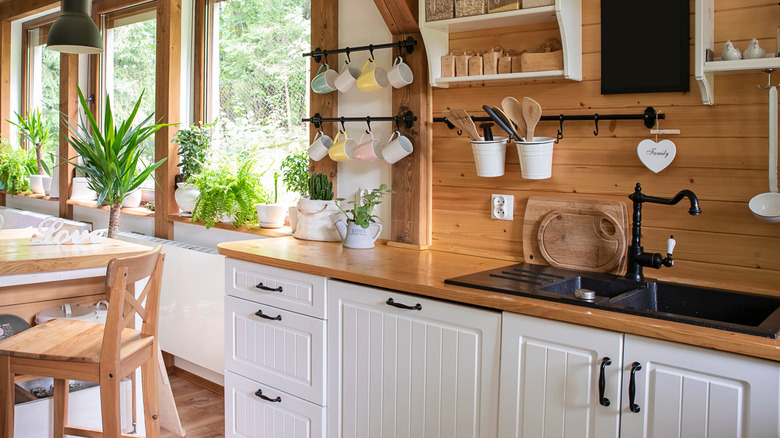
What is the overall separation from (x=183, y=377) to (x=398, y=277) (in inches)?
90.4

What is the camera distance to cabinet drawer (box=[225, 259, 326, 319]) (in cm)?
237

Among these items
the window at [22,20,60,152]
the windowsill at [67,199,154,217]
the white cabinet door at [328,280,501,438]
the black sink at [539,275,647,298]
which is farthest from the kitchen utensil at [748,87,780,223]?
the window at [22,20,60,152]

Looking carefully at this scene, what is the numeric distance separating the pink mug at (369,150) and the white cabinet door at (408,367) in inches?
27.0

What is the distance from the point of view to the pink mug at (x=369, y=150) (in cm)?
280

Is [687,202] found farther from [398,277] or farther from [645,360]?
[398,277]

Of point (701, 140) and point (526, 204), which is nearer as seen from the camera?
point (701, 140)

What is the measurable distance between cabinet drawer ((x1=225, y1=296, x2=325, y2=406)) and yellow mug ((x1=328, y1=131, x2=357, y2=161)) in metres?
0.72

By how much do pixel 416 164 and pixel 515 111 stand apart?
1.82ft

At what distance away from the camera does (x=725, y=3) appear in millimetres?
1944

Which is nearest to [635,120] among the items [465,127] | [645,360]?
[465,127]

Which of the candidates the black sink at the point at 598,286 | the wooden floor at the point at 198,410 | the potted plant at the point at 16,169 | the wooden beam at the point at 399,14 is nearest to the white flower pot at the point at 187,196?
the wooden floor at the point at 198,410

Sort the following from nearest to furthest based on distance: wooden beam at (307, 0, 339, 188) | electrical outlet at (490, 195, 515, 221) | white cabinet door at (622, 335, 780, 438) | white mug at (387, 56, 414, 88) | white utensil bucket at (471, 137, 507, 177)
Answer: white cabinet door at (622, 335, 780, 438) → white utensil bucket at (471, 137, 507, 177) → electrical outlet at (490, 195, 515, 221) → white mug at (387, 56, 414, 88) → wooden beam at (307, 0, 339, 188)

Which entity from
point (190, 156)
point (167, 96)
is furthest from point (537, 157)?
point (167, 96)

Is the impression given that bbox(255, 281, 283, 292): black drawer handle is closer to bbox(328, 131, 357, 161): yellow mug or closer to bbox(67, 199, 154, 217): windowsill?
bbox(328, 131, 357, 161): yellow mug
